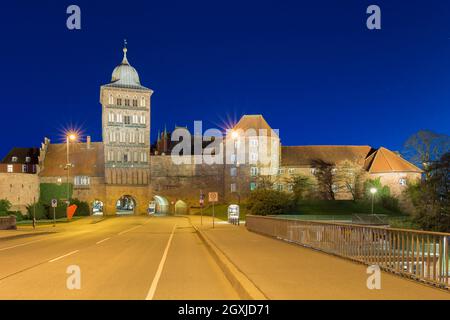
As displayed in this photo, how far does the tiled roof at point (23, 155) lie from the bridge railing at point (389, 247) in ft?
263

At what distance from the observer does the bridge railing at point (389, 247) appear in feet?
30.9

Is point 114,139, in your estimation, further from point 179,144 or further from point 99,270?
point 99,270

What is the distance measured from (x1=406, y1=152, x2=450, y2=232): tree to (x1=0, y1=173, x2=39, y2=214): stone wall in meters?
55.0

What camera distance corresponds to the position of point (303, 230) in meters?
19.0

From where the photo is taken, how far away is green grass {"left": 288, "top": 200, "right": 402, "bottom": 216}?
6981 cm

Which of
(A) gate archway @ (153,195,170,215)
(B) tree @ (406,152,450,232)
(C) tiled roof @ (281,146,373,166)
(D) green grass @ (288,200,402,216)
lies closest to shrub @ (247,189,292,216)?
(B) tree @ (406,152,450,232)

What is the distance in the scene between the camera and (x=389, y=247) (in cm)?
1145

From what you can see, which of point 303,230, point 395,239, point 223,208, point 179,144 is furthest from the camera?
point 179,144

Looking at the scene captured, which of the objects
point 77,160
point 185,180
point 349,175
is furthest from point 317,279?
point 77,160

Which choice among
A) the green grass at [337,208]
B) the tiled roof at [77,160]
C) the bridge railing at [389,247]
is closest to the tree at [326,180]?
the green grass at [337,208]

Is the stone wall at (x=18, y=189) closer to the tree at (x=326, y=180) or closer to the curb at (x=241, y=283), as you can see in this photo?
the tree at (x=326, y=180)

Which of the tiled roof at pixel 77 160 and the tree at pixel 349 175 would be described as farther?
the tiled roof at pixel 77 160

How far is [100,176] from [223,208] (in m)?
25.0
